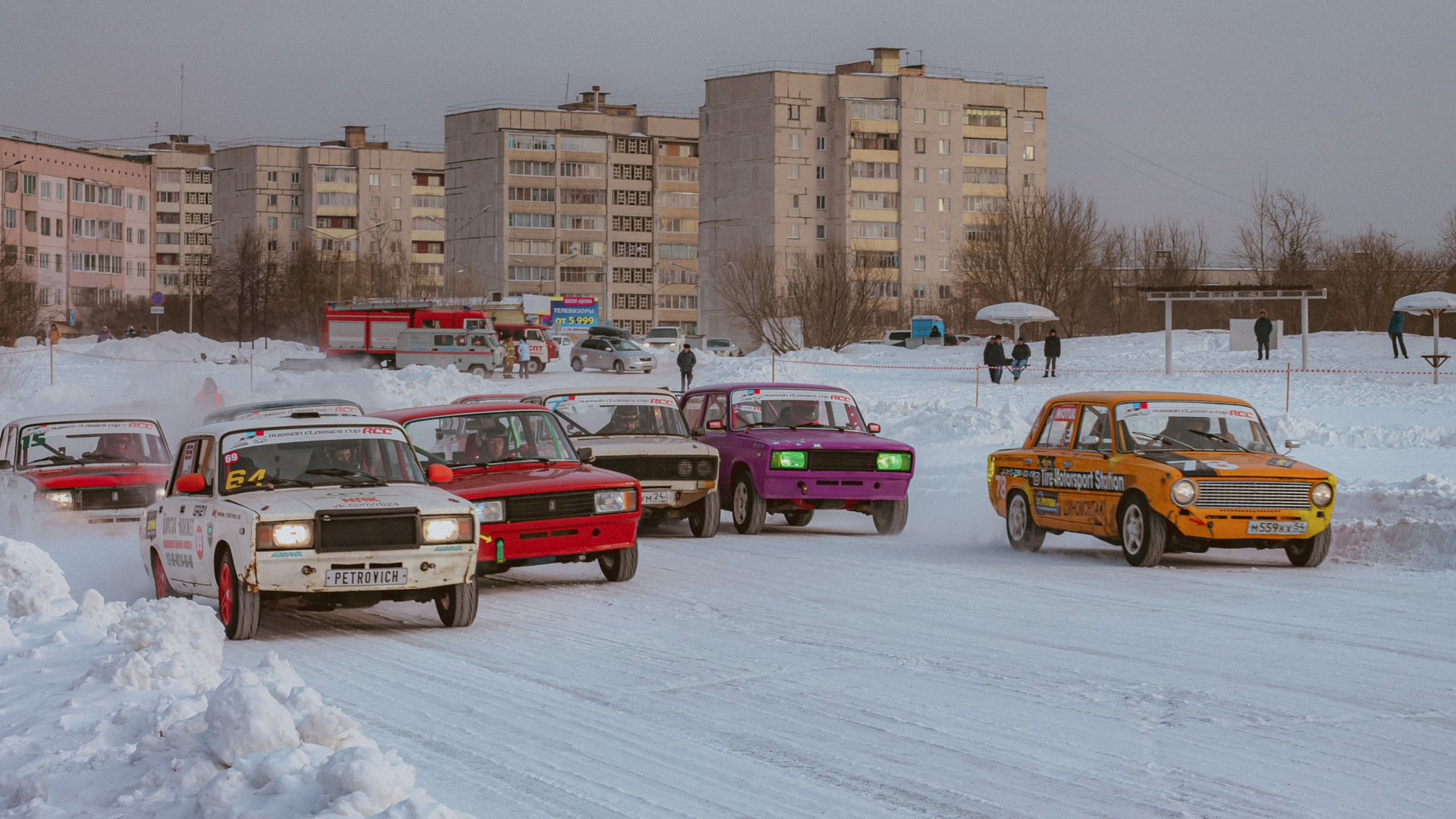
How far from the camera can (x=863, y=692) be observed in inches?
340

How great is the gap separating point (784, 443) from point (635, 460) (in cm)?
168

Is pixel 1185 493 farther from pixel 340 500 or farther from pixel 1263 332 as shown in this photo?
pixel 1263 332

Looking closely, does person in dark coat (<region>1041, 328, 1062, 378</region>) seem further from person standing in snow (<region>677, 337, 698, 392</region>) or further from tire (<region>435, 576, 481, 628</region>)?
tire (<region>435, 576, 481, 628</region>)

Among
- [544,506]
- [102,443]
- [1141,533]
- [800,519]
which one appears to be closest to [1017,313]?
[800,519]

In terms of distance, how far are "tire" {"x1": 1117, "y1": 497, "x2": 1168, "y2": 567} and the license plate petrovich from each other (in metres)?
6.92

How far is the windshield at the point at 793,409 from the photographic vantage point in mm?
18828

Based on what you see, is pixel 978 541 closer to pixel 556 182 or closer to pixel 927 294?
pixel 927 294

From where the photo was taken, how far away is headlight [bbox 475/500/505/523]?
494 inches

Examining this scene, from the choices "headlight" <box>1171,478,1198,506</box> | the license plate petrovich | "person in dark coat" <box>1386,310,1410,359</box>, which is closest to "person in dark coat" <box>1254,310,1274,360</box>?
"person in dark coat" <box>1386,310,1410,359</box>

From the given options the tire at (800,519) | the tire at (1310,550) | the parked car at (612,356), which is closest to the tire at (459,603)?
the tire at (1310,550)

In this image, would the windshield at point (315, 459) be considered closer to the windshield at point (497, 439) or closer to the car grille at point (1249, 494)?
the windshield at point (497, 439)

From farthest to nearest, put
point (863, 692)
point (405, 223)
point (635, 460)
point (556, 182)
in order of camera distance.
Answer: point (405, 223) → point (556, 182) → point (635, 460) → point (863, 692)

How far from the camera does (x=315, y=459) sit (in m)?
11.7

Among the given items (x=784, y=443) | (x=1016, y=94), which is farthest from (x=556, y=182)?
(x=784, y=443)
